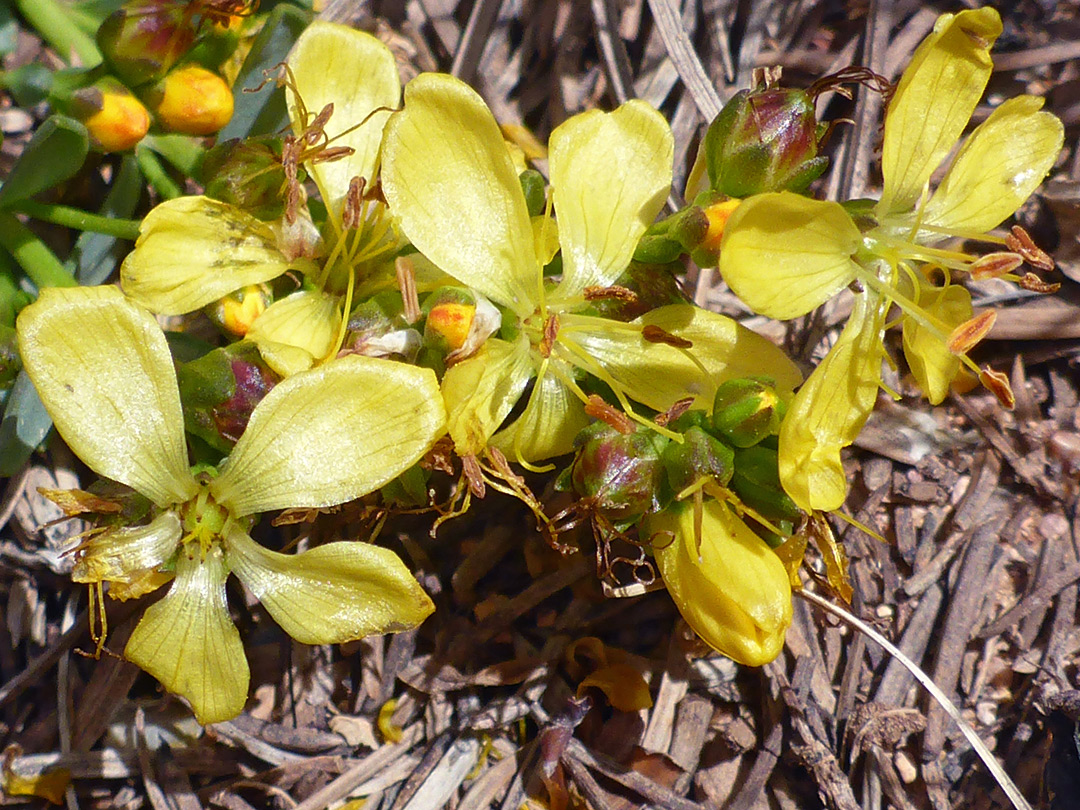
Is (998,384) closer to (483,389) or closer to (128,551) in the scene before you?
(483,389)

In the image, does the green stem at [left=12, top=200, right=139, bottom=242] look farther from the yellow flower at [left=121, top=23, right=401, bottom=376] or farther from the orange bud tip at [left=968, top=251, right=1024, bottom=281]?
the orange bud tip at [left=968, top=251, right=1024, bottom=281]

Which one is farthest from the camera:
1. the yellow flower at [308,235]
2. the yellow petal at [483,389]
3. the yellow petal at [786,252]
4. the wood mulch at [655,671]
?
the wood mulch at [655,671]

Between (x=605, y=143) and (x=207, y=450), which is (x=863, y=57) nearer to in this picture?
(x=605, y=143)

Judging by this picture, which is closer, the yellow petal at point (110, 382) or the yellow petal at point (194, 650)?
the yellow petal at point (110, 382)

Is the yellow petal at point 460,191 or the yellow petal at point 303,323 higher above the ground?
the yellow petal at point 460,191

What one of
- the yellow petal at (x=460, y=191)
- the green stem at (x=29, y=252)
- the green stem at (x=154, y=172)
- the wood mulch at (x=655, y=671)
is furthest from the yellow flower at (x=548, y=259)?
the green stem at (x=29, y=252)

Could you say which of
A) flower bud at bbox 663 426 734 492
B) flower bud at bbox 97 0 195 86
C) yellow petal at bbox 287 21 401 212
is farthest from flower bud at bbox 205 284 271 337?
flower bud at bbox 663 426 734 492

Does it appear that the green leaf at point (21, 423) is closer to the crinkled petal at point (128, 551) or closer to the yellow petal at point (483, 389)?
the crinkled petal at point (128, 551)

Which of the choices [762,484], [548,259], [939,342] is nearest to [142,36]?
[548,259]
